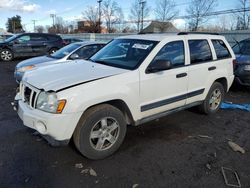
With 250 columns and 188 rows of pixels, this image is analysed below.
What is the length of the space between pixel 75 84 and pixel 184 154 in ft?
6.41

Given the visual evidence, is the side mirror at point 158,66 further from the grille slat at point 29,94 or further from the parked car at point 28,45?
the parked car at point 28,45

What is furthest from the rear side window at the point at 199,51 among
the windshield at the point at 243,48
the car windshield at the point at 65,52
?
the car windshield at the point at 65,52

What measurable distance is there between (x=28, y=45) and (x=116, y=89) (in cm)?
1321

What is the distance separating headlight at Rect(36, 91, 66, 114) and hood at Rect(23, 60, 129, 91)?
0.09 meters

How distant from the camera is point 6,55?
558 inches

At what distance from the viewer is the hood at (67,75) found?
293 centimetres

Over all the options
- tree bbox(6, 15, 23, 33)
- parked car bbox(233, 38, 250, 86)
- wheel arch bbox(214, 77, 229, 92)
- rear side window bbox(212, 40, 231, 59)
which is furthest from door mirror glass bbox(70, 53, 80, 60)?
tree bbox(6, 15, 23, 33)

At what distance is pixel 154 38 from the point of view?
393cm

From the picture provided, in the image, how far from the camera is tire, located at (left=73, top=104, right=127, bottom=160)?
2971mm

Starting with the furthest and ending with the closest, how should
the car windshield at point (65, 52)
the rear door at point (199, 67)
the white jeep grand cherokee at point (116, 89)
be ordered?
the car windshield at point (65, 52), the rear door at point (199, 67), the white jeep grand cherokee at point (116, 89)

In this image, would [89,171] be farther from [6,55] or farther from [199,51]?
[6,55]

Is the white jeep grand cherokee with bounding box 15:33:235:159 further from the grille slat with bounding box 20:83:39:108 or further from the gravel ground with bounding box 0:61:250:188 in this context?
the gravel ground with bounding box 0:61:250:188

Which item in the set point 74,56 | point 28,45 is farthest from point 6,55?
point 74,56

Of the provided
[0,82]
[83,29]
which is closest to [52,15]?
[83,29]
